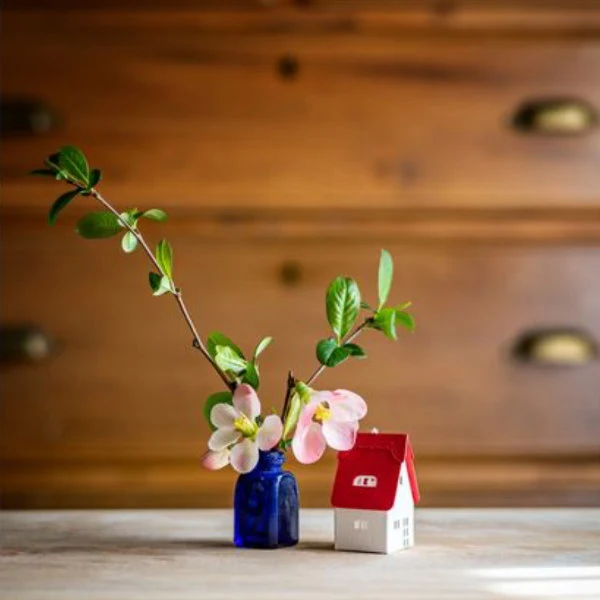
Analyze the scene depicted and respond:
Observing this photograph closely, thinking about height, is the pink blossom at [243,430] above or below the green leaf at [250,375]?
below

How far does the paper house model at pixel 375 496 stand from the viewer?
93cm

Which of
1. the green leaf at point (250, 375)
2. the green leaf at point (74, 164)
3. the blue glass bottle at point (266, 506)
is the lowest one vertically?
the blue glass bottle at point (266, 506)

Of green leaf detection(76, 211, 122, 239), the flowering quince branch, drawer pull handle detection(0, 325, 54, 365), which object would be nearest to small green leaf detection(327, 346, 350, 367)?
the flowering quince branch

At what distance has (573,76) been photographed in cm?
150

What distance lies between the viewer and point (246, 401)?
95cm

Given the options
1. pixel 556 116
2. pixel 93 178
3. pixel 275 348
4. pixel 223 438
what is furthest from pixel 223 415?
pixel 556 116

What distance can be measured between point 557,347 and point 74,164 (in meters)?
0.76

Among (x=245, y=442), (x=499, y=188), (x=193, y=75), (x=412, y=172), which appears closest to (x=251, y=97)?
(x=193, y=75)

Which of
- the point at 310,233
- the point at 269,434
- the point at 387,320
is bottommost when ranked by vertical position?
the point at 269,434

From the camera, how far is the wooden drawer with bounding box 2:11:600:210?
149 cm

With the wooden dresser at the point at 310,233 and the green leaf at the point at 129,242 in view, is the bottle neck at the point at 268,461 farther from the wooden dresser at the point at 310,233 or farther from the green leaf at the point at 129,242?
the wooden dresser at the point at 310,233

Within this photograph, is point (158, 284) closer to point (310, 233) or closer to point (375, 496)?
point (375, 496)

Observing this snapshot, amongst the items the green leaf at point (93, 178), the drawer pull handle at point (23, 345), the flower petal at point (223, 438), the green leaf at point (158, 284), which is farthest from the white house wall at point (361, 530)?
the drawer pull handle at point (23, 345)

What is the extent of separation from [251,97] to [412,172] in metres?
0.23
